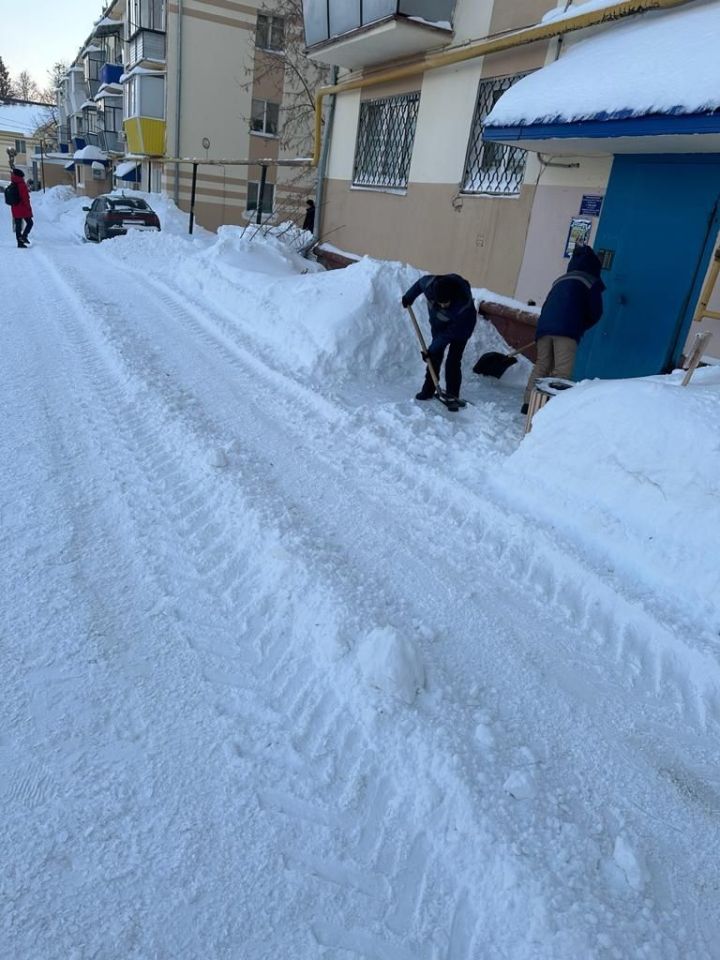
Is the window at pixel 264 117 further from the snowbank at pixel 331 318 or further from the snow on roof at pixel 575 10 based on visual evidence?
the snow on roof at pixel 575 10

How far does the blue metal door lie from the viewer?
18.1 feet

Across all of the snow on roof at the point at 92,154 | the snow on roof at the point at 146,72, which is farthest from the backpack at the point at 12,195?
the snow on roof at the point at 92,154

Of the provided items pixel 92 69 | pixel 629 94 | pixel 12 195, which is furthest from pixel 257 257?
pixel 92 69

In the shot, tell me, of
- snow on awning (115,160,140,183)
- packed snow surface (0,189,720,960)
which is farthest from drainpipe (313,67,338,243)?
snow on awning (115,160,140,183)

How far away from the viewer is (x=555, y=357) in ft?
19.4

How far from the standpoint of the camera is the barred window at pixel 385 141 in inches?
386

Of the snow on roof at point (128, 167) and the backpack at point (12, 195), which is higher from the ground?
the snow on roof at point (128, 167)

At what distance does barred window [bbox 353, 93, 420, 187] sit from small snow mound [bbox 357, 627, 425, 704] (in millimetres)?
9164

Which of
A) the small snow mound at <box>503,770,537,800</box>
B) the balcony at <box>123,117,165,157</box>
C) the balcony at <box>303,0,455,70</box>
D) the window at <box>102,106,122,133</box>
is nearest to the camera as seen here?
the small snow mound at <box>503,770,537,800</box>

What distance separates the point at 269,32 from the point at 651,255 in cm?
2553

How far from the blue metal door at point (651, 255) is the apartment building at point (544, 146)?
14 mm

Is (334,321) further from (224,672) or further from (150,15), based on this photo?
(150,15)

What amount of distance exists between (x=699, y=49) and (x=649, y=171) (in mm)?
1190

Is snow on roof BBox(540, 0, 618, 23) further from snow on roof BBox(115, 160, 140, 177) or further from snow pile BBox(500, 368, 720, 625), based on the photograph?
snow on roof BBox(115, 160, 140, 177)
